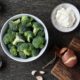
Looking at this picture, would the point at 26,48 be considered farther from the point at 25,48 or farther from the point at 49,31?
the point at 49,31

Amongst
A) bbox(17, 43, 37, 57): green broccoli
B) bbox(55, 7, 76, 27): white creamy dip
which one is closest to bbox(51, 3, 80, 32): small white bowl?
bbox(55, 7, 76, 27): white creamy dip

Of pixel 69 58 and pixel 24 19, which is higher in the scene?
pixel 24 19

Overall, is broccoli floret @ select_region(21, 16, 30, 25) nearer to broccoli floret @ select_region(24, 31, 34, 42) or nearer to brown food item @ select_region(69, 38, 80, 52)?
broccoli floret @ select_region(24, 31, 34, 42)

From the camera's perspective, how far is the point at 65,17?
108 cm

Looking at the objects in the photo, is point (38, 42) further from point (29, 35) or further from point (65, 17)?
point (65, 17)

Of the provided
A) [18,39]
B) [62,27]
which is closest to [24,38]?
[18,39]

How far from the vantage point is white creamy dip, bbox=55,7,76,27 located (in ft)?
3.55

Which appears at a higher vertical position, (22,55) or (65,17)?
(65,17)

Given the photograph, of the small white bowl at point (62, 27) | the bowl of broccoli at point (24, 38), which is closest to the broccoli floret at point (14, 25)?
the bowl of broccoli at point (24, 38)

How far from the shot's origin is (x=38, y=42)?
1.03 meters

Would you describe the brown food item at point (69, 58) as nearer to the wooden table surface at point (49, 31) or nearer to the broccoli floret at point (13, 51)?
the wooden table surface at point (49, 31)

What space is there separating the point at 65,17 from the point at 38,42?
0.14 meters

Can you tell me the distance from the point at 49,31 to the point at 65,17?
0.07m

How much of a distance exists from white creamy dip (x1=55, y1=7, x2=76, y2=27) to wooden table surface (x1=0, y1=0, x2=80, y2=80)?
29mm
